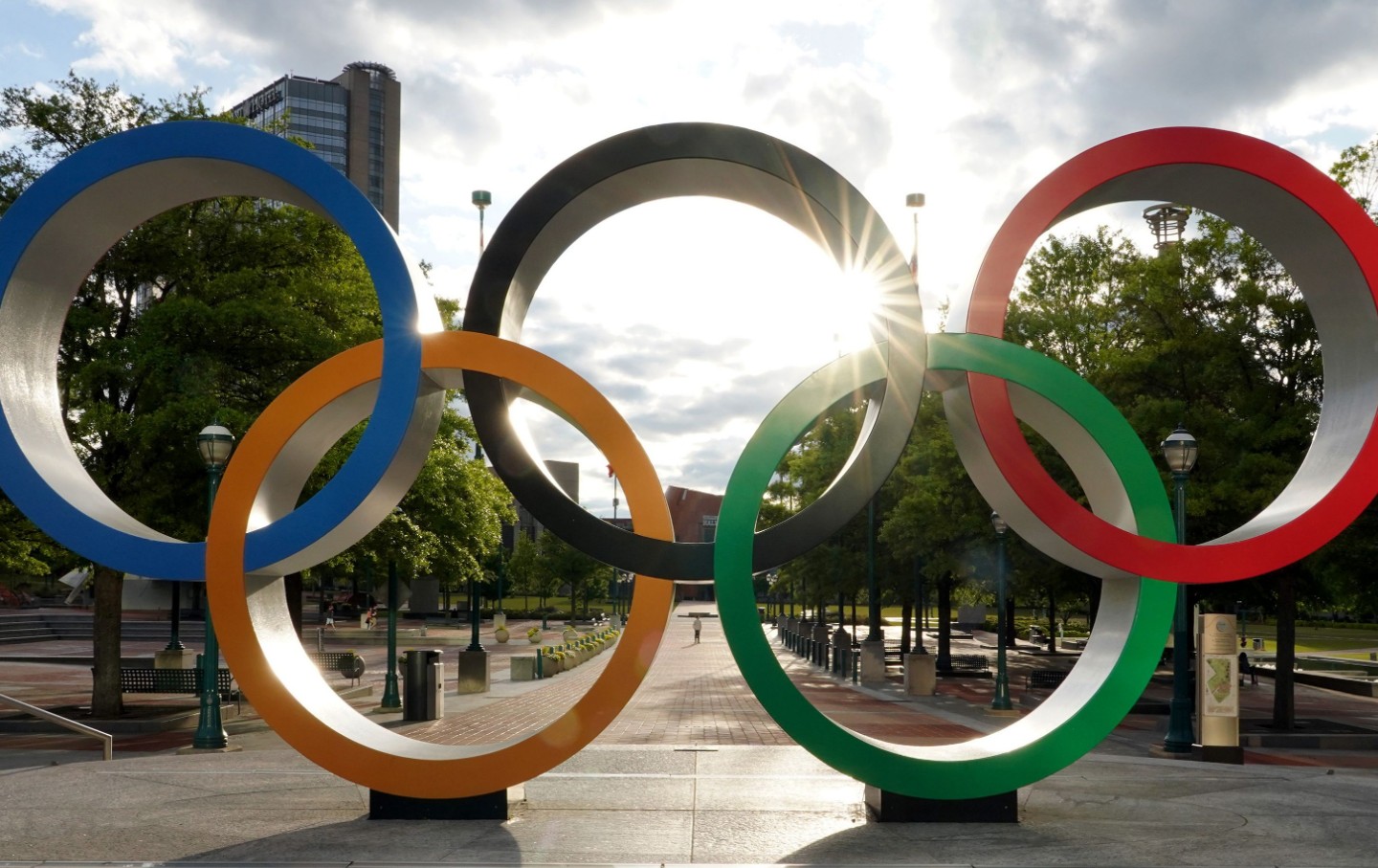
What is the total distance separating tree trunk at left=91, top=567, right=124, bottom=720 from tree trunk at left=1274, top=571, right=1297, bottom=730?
21201 mm

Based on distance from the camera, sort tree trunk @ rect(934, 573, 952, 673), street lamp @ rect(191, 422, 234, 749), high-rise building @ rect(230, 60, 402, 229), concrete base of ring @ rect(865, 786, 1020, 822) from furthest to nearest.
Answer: high-rise building @ rect(230, 60, 402, 229) < tree trunk @ rect(934, 573, 952, 673) < street lamp @ rect(191, 422, 234, 749) < concrete base of ring @ rect(865, 786, 1020, 822)

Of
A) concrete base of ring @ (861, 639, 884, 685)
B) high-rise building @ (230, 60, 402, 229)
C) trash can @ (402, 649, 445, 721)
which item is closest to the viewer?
trash can @ (402, 649, 445, 721)

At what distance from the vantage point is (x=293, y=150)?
1054cm

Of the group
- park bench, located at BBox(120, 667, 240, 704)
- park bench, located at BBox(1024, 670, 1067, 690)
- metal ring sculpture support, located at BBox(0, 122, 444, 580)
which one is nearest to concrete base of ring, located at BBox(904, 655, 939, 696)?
park bench, located at BBox(1024, 670, 1067, 690)

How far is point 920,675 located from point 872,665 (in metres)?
3.41

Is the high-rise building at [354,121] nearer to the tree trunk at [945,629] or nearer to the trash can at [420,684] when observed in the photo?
the tree trunk at [945,629]

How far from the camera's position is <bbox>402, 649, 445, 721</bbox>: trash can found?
2047 centimetres

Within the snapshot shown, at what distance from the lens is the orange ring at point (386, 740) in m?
10.1

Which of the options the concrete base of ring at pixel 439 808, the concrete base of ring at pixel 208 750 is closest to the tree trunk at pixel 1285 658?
the concrete base of ring at pixel 439 808

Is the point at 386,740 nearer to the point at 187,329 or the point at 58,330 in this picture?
the point at 58,330

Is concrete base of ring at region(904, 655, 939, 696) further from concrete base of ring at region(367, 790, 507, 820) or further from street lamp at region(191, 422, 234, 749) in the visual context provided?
concrete base of ring at region(367, 790, 507, 820)

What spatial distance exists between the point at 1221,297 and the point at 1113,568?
14806 mm

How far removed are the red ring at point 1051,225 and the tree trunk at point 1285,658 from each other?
38.8 feet

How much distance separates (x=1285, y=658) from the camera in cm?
2084
